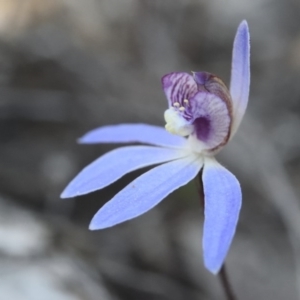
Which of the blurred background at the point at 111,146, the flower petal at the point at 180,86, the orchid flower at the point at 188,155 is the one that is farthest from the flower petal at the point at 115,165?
the blurred background at the point at 111,146

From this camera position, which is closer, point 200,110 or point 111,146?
point 200,110

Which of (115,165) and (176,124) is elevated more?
(176,124)

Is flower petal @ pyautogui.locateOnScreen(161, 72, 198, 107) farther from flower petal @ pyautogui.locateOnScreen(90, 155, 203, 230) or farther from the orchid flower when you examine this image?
flower petal @ pyautogui.locateOnScreen(90, 155, 203, 230)

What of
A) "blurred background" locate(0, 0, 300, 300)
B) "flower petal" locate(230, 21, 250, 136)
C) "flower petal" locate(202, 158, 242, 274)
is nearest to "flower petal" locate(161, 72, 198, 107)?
"flower petal" locate(230, 21, 250, 136)

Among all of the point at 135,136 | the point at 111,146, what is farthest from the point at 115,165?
the point at 111,146

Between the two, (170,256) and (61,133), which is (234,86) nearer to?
(170,256)

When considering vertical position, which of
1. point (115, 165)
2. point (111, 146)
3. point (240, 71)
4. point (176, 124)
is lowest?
point (111, 146)

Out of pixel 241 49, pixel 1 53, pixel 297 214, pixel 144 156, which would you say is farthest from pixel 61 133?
pixel 241 49

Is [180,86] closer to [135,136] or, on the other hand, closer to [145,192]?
[135,136]
